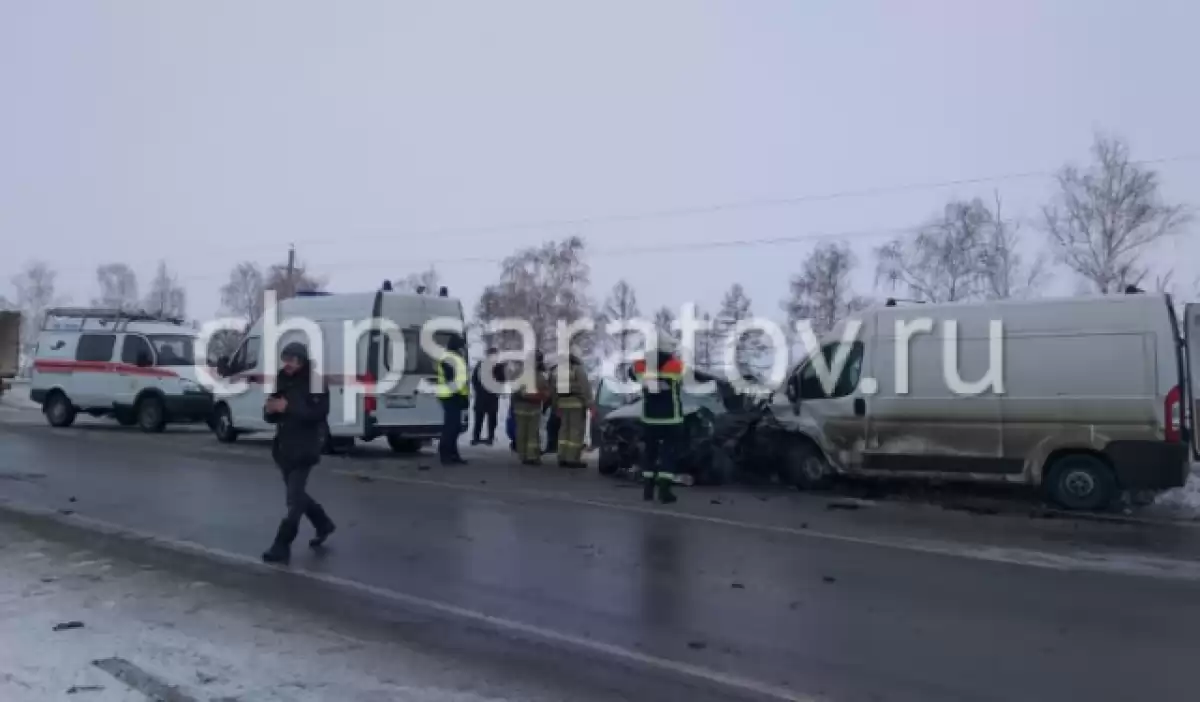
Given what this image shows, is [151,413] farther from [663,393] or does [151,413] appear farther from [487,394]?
[663,393]

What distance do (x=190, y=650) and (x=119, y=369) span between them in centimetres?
1837

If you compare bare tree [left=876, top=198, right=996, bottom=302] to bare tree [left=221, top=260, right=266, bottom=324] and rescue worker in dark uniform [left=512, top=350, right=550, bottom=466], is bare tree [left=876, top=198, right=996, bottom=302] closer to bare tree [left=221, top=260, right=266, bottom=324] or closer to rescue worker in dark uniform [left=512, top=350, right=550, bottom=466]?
rescue worker in dark uniform [left=512, top=350, right=550, bottom=466]

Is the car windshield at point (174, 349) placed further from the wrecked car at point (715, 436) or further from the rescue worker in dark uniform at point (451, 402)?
the wrecked car at point (715, 436)

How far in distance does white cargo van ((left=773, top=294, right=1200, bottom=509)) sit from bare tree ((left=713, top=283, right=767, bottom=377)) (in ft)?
55.0

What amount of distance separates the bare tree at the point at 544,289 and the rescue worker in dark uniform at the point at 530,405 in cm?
4610

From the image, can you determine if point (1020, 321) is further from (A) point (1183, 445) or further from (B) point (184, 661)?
(B) point (184, 661)

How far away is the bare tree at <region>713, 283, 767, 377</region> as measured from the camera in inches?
1678

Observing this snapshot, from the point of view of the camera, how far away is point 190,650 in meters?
5.86

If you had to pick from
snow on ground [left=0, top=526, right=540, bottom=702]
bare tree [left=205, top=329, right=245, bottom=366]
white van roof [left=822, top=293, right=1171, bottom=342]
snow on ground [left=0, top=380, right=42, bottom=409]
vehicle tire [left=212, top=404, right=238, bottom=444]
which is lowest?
snow on ground [left=0, top=526, right=540, bottom=702]

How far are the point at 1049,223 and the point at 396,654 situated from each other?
137ft

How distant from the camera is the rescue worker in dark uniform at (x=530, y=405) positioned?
648 inches

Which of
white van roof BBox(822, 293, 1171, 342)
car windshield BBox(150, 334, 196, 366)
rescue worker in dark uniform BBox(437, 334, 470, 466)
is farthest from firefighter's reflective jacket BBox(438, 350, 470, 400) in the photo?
car windshield BBox(150, 334, 196, 366)

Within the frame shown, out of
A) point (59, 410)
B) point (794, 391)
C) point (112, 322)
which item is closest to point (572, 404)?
point (794, 391)

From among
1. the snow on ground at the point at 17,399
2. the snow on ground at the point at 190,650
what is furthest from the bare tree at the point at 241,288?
the snow on ground at the point at 190,650
